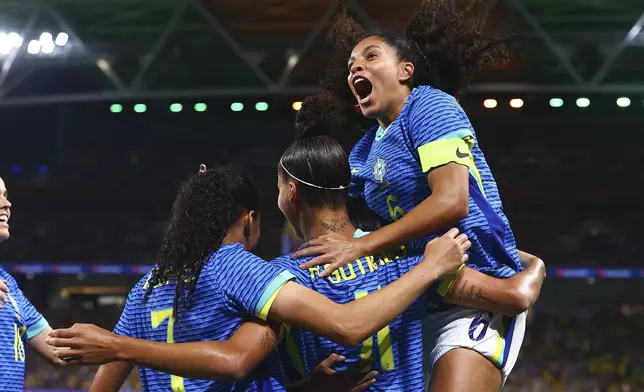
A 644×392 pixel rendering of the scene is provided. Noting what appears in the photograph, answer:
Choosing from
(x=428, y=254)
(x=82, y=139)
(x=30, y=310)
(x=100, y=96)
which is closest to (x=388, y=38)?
(x=428, y=254)

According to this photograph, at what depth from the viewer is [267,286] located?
6.48 feet

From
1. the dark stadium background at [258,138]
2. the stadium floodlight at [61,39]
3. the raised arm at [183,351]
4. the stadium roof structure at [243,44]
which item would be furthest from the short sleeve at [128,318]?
the stadium floodlight at [61,39]

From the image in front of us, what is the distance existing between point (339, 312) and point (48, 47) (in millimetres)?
8610

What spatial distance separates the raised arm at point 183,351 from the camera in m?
1.82

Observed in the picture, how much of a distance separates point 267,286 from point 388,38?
3.38 ft

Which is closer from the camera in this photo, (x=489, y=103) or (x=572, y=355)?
(x=572, y=355)

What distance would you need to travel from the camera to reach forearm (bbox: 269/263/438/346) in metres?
1.95

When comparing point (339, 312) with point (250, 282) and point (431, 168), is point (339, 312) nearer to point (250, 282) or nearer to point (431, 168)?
point (250, 282)

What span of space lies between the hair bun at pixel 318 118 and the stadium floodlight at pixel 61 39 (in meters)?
7.57

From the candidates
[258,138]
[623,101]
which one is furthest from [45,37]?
[623,101]

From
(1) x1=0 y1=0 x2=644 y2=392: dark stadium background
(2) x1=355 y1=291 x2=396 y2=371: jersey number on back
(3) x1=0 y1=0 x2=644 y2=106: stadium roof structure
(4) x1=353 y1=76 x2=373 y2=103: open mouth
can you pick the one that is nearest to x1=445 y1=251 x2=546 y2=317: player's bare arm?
(2) x1=355 y1=291 x2=396 y2=371: jersey number on back

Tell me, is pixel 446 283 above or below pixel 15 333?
below

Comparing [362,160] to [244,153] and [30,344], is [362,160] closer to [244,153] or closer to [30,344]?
[30,344]

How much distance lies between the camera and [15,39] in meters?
9.39
